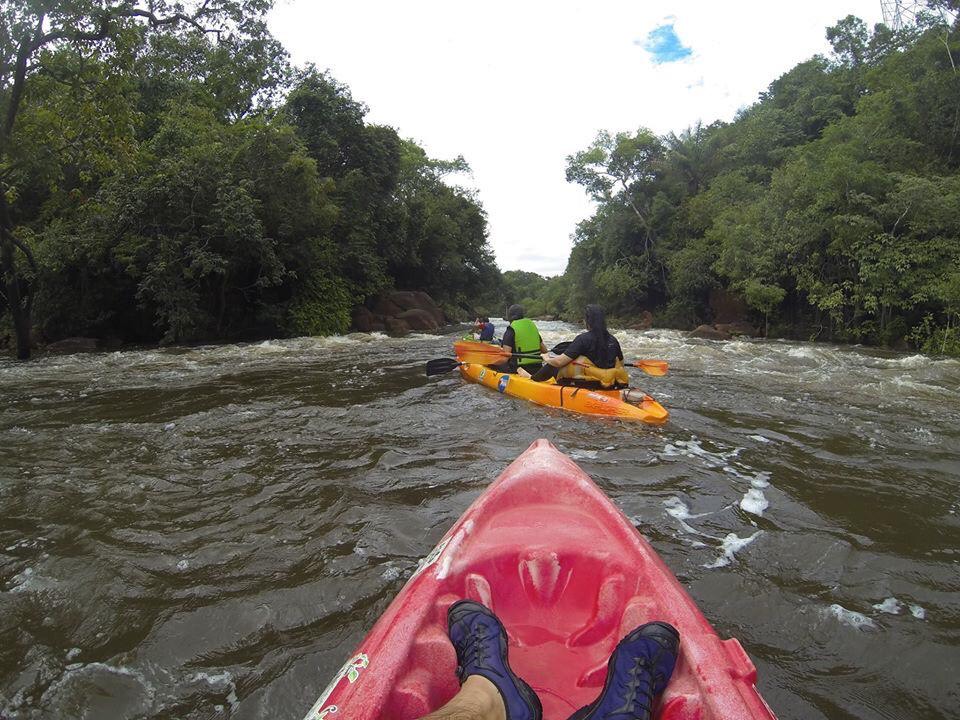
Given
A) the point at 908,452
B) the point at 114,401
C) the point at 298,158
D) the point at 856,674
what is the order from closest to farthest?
1. the point at 856,674
2. the point at 908,452
3. the point at 114,401
4. the point at 298,158

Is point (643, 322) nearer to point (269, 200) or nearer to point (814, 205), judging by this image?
point (814, 205)

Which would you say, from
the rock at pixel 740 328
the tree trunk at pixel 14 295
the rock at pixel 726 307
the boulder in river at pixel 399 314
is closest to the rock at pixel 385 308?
the boulder in river at pixel 399 314

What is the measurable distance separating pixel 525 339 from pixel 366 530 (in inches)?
177

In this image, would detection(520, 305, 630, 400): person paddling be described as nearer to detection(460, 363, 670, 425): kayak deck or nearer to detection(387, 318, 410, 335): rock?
detection(460, 363, 670, 425): kayak deck

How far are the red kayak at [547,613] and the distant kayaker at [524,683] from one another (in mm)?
54

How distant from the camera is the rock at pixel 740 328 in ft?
61.8

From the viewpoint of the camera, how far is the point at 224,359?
1048cm

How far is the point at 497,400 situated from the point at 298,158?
33.0 ft

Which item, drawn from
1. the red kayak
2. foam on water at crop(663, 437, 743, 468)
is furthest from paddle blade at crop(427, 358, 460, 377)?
the red kayak

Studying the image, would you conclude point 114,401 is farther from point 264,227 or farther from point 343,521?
point 264,227

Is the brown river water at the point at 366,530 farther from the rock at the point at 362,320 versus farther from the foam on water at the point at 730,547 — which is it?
the rock at the point at 362,320

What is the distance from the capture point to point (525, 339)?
7.16 m

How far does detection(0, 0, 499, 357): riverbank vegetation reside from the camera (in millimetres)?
8273

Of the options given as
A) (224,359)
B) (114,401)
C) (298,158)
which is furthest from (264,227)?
(114,401)
